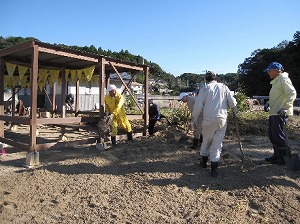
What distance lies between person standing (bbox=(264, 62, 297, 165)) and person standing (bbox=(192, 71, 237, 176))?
2.49 ft

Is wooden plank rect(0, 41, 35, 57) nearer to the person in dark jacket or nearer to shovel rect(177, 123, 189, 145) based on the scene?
shovel rect(177, 123, 189, 145)

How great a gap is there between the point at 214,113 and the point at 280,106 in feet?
3.98

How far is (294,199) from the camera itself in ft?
12.7

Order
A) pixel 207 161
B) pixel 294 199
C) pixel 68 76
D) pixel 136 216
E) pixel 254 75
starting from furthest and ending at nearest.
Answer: pixel 254 75 → pixel 68 76 → pixel 207 161 → pixel 294 199 → pixel 136 216

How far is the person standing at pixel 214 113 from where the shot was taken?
4.64 m

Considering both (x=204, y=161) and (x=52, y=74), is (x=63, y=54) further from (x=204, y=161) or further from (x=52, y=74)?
(x=204, y=161)

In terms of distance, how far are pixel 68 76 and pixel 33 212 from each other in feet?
20.8

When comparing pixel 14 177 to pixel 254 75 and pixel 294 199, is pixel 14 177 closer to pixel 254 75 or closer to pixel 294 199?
pixel 294 199

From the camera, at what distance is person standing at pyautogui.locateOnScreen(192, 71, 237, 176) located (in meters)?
4.64

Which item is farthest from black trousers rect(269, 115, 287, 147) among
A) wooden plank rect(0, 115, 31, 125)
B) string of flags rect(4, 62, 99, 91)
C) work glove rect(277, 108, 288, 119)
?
string of flags rect(4, 62, 99, 91)

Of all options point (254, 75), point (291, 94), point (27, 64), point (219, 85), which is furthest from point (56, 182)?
point (254, 75)

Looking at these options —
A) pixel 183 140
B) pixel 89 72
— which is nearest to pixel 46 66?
pixel 89 72

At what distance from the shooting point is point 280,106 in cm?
492

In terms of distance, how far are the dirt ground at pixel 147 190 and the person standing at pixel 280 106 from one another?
40 cm
